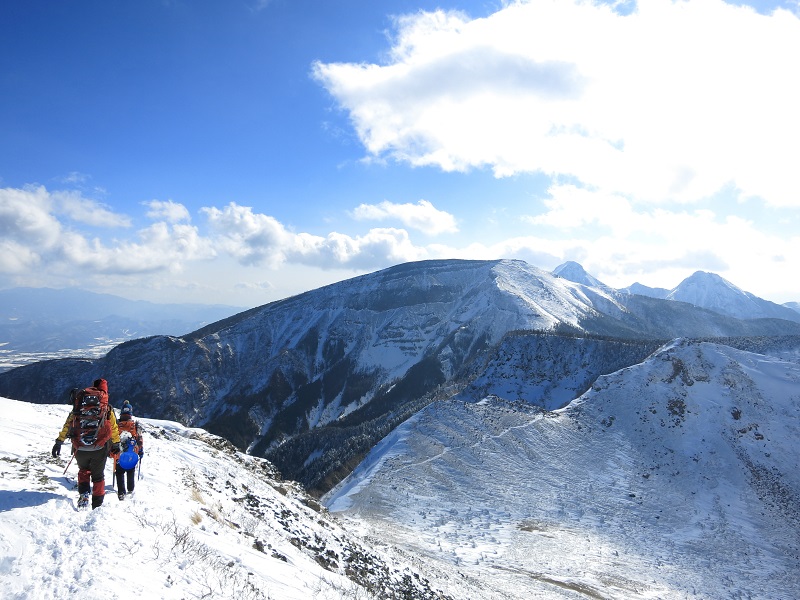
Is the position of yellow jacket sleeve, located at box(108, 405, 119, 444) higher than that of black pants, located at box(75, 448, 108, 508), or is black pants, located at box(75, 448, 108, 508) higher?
yellow jacket sleeve, located at box(108, 405, 119, 444)

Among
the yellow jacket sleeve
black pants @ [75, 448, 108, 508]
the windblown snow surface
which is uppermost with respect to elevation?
the yellow jacket sleeve

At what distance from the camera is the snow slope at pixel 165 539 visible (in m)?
8.23

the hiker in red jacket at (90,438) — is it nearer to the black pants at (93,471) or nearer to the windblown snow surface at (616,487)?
the black pants at (93,471)

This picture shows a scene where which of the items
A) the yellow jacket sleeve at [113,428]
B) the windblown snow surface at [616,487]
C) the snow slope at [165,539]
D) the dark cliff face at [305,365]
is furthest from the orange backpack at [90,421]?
the dark cliff face at [305,365]

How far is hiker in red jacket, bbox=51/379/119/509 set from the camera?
10570 mm

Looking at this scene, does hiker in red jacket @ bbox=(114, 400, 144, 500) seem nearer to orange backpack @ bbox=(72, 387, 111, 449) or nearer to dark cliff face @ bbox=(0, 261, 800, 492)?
orange backpack @ bbox=(72, 387, 111, 449)

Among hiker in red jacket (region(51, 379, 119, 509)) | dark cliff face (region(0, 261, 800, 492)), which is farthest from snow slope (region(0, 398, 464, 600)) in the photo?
dark cliff face (region(0, 261, 800, 492))

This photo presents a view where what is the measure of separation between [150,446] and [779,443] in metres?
62.9

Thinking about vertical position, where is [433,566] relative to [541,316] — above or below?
below

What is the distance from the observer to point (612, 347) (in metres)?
95.2

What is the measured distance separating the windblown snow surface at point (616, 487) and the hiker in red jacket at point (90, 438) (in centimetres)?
2022

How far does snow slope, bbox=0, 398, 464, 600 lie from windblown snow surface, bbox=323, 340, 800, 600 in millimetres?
10829

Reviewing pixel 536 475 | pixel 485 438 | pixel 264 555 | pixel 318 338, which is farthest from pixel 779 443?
pixel 318 338

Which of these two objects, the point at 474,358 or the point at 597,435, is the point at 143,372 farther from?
the point at 597,435
